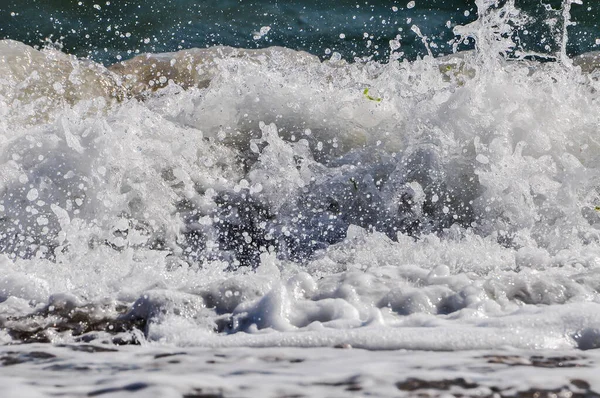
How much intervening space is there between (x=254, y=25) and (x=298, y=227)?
392cm

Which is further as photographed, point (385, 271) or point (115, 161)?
point (115, 161)

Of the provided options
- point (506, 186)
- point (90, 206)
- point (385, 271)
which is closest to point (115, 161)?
point (90, 206)

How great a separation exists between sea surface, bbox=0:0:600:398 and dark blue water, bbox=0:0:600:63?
1076 mm

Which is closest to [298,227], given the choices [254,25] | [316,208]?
[316,208]

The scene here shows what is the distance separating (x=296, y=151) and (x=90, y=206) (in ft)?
2.92

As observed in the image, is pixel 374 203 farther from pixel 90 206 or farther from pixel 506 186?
pixel 90 206

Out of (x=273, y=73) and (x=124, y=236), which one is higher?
(x=273, y=73)

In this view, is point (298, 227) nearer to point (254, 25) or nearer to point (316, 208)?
point (316, 208)

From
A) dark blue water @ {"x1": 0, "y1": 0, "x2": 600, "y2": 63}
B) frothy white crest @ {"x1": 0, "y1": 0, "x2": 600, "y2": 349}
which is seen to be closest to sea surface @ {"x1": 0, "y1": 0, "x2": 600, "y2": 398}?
frothy white crest @ {"x1": 0, "y1": 0, "x2": 600, "y2": 349}

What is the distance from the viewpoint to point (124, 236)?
2.91 m

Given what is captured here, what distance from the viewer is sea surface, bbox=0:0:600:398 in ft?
4.94

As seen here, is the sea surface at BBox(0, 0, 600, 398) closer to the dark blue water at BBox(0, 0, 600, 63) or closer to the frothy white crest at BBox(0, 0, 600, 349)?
the frothy white crest at BBox(0, 0, 600, 349)

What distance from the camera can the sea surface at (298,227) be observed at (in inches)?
59.3

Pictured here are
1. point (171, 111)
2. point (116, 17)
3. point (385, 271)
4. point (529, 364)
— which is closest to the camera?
point (529, 364)
